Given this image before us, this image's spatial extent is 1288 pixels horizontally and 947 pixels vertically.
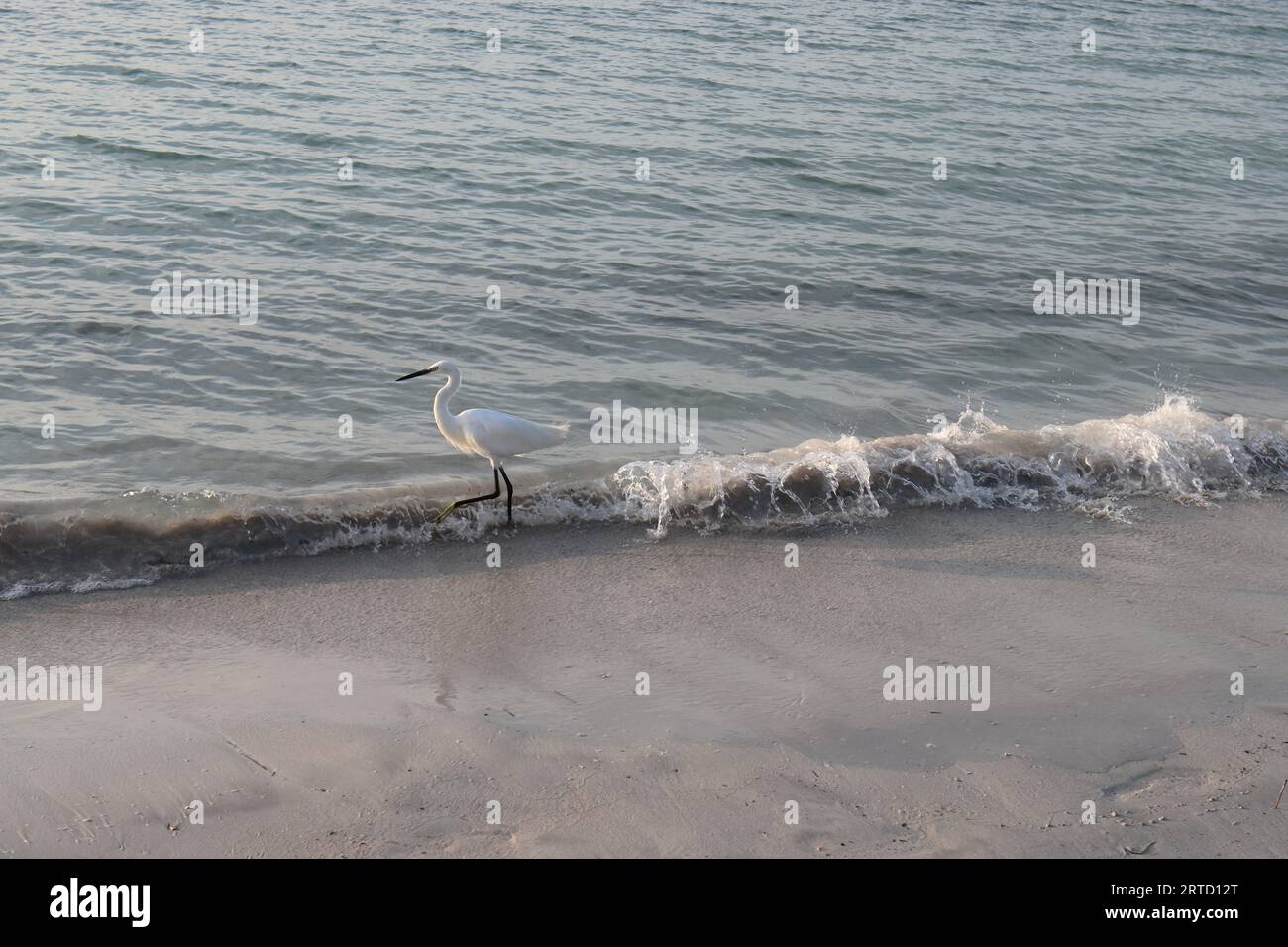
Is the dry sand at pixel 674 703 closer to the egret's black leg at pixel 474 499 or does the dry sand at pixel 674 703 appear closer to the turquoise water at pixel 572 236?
the egret's black leg at pixel 474 499

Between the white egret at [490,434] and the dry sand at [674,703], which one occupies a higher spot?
the white egret at [490,434]

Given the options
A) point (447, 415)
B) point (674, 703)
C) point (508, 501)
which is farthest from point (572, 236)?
point (674, 703)

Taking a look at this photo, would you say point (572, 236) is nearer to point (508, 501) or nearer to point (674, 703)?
point (508, 501)

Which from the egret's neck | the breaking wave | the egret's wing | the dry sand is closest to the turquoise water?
the breaking wave

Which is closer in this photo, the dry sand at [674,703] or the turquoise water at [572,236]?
the dry sand at [674,703]

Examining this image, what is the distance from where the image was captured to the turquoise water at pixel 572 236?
Result: 8.56 metres

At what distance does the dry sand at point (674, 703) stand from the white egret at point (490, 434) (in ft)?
1.28

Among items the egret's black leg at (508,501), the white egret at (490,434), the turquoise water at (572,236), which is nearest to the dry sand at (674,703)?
the egret's black leg at (508,501)

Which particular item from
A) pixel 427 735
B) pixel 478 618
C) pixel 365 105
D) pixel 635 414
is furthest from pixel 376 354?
pixel 365 105

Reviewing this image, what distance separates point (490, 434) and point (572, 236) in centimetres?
544

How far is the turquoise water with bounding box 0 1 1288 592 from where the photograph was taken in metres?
8.56

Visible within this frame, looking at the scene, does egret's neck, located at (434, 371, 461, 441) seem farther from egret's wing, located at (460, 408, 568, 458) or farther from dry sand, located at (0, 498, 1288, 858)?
dry sand, located at (0, 498, 1288, 858)

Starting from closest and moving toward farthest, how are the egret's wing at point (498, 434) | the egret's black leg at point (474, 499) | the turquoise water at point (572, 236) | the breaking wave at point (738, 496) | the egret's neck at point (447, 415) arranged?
the breaking wave at point (738, 496), the egret's black leg at point (474, 499), the egret's wing at point (498, 434), the egret's neck at point (447, 415), the turquoise water at point (572, 236)

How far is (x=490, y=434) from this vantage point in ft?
23.3
